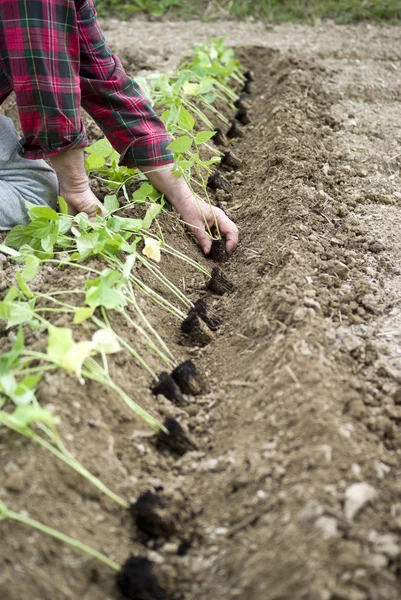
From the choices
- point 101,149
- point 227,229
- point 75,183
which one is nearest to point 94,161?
point 101,149

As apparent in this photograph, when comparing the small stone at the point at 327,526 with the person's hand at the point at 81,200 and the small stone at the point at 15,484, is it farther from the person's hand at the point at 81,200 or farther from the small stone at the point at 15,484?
the person's hand at the point at 81,200

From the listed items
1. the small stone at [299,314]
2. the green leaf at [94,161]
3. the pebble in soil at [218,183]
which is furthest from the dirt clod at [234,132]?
the small stone at [299,314]

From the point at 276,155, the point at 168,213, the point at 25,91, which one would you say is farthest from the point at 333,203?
the point at 25,91

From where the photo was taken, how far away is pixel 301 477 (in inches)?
53.6

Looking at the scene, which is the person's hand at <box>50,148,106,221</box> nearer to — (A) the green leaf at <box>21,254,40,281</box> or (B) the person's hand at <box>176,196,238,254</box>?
(B) the person's hand at <box>176,196,238,254</box>

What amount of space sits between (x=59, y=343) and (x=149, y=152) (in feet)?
3.20

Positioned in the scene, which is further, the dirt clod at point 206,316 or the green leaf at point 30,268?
the dirt clod at point 206,316

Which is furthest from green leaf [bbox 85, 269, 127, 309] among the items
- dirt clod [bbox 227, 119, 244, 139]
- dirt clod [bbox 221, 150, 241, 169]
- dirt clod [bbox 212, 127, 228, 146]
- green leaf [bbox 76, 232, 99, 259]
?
dirt clod [bbox 227, 119, 244, 139]

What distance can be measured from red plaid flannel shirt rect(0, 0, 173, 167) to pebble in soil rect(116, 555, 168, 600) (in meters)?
1.28

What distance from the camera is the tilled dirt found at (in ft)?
4.06

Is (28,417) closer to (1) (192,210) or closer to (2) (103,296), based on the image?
(2) (103,296)

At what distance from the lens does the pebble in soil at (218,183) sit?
9.14 feet

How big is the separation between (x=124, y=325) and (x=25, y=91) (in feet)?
2.41

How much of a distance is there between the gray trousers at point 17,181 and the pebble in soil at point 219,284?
0.69m
